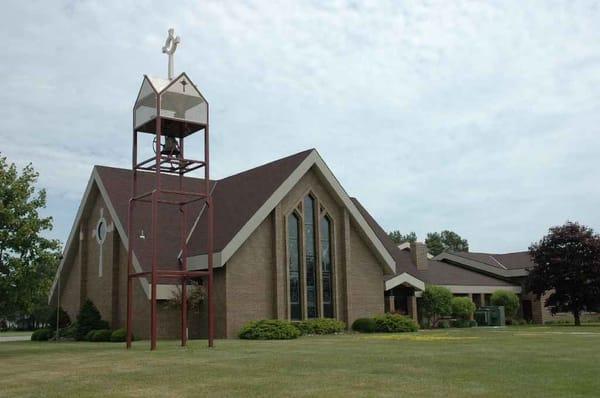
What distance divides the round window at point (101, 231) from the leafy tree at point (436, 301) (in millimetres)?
22643

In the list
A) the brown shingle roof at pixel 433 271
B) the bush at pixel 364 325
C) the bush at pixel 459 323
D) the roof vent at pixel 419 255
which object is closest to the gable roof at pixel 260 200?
the bush at pixel 364 325

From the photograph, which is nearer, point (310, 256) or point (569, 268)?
point (310, 256)

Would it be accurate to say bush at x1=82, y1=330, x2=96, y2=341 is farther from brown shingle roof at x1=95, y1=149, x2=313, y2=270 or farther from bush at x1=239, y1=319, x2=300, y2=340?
bush at x1=239, y1=319, x2=300, y2=340

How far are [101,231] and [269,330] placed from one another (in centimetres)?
1373

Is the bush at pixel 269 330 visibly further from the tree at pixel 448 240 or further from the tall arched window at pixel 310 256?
the tree at pixel 448 240

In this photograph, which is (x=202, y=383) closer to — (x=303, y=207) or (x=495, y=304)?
(x=303, y=207)

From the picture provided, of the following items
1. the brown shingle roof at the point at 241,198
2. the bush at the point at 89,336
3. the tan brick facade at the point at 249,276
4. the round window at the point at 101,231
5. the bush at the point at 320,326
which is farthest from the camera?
the round window at the point at 101,231

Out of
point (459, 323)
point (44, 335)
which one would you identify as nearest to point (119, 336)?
point (44, 335)

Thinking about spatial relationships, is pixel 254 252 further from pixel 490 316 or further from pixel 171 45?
pixel 490 316

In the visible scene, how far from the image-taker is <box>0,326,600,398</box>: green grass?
1251cm

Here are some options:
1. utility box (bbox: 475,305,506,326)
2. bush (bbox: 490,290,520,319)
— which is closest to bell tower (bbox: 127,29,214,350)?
utility box (bbox: 475,305,506,326)

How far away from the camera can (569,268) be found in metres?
48.7

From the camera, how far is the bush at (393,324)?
38219 mm

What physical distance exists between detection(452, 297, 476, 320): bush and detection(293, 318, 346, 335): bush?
15.3 metres
